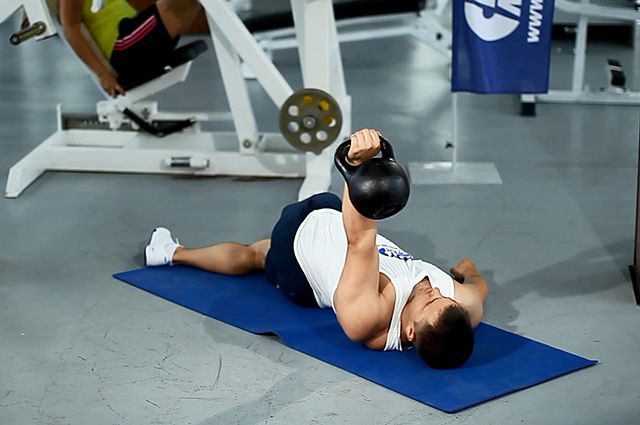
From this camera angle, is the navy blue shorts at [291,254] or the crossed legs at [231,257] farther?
the crossed legs at [231,257]

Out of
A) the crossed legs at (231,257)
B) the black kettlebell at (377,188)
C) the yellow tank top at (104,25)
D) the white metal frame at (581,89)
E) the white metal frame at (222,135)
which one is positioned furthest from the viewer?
the white metal frame at (581,89)

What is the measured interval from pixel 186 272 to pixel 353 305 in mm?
828

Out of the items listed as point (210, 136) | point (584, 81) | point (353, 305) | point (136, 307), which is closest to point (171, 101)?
point (210, 136)

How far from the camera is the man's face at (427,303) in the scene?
242 cm

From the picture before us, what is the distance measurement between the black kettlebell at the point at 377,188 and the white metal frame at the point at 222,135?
4.87 feet

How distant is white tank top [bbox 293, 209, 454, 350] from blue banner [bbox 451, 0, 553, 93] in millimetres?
1051

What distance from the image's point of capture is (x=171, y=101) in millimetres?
5316

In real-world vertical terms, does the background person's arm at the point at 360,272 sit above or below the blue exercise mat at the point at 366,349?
above

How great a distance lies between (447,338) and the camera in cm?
242

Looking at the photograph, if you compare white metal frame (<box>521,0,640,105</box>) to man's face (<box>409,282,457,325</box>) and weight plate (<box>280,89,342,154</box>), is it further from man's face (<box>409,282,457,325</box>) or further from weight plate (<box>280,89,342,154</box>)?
man's face (<box>409,282,457,325</box>)

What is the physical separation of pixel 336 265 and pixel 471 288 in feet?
1.32

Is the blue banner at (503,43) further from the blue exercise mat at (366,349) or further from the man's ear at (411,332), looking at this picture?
the man's ear at (411,332)

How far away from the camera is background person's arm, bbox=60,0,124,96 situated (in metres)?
3.84


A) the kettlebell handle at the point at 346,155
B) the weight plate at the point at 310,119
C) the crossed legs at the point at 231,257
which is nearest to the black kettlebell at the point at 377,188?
the kettlebell handle at the point at 346,155
